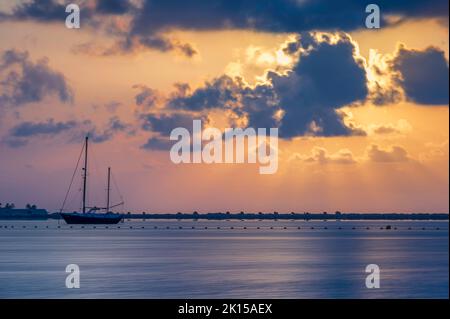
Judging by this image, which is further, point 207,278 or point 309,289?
point 207,278

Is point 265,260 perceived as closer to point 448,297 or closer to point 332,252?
point 332,252

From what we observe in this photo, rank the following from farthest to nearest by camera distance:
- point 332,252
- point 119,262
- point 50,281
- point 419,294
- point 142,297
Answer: point 332,252 → point 119,262 → point 50,281 → point 419,294 → point 142,297

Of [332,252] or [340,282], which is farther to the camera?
[332,252]

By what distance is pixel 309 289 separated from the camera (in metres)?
73.1

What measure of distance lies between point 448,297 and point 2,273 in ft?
146

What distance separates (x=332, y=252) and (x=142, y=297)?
67.5m

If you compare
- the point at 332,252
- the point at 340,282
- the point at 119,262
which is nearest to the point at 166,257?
the point at 119,262
